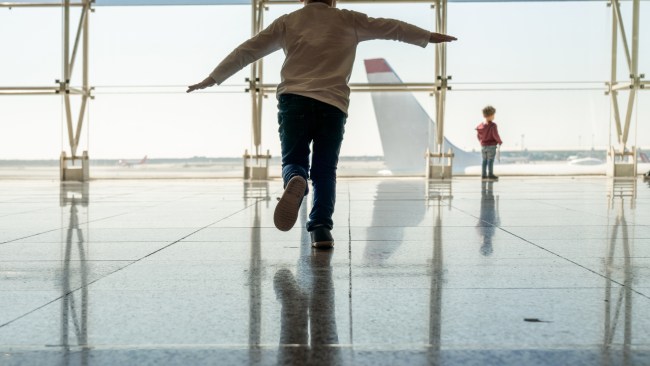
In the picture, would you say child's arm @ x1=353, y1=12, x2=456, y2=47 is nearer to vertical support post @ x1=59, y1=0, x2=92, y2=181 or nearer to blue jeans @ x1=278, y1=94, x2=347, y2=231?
blue jeans @ x1=278, y1=94, x2=347, y2=231

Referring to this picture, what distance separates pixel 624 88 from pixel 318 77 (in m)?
12.5

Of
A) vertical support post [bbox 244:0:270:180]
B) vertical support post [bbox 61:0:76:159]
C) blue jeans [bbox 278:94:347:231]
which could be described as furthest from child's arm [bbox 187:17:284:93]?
vertical support post [bbox 61:0:76:159]

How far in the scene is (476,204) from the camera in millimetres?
6215

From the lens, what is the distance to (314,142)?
11.4 ft

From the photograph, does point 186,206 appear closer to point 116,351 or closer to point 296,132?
point 296,132

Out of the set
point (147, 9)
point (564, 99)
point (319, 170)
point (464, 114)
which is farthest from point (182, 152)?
point (319, 170)

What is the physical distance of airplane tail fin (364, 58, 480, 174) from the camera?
1872cm

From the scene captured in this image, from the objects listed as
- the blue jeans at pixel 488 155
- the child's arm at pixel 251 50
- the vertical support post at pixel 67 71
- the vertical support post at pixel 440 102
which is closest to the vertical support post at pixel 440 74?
the vertical support post at pixel 440 102

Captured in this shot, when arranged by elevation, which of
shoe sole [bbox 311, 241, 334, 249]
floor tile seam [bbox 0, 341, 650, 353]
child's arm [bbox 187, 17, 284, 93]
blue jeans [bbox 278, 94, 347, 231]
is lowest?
floor tile seam [bbox 0, 341, 650, 353]

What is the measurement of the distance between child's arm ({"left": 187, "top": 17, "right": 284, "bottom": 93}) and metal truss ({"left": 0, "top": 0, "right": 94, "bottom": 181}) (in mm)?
11201

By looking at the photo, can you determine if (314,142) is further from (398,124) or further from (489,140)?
(398,124)

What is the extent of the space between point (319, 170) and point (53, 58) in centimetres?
1345

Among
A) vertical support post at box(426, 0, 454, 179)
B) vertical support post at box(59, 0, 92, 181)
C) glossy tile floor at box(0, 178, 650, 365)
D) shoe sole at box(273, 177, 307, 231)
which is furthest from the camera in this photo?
vertical support post at box(426, 0, 454, 179)

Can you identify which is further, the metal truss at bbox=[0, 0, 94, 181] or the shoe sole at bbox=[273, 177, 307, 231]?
the metal truss at bbox=[0, 0, 94, 181]
